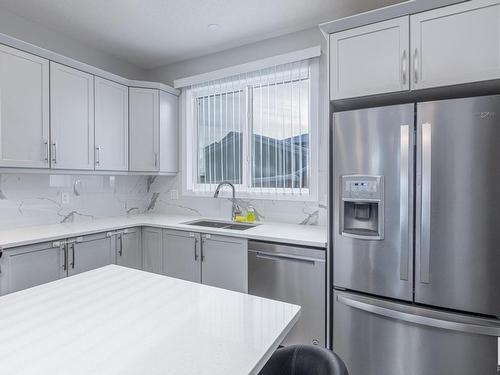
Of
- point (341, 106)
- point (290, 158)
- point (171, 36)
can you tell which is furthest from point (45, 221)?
point (341, 106)

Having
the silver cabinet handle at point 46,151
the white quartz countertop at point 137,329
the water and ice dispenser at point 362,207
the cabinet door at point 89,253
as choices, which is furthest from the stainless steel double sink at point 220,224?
the white quartz countertop at point 137,329

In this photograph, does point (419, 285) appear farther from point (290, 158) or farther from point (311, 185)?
point (290, 158)

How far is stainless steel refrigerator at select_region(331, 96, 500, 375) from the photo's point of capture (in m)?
1.48

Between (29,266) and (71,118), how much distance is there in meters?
1.24

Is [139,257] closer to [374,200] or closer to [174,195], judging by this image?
[174,195]

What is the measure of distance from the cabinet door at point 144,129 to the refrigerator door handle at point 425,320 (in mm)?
2354

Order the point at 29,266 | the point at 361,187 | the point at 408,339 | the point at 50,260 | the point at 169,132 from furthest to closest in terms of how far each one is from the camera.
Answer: the point at 169,132
the point at 50,260
the point at 29,266
the point at 361,187
the point at 408,339

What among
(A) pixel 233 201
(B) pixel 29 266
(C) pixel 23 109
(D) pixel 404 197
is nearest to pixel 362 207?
(D) pixel 404 197

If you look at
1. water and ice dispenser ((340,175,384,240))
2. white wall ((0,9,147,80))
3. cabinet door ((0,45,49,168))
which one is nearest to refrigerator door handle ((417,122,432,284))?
water and ice dispenser ((340,175,384,240))

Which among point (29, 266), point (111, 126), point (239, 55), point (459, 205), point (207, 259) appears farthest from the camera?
point (239, 55)

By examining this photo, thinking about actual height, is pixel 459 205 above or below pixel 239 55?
below

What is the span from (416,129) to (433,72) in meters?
0.35

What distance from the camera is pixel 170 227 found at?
105 inches

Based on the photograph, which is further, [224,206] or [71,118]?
[224,206]
